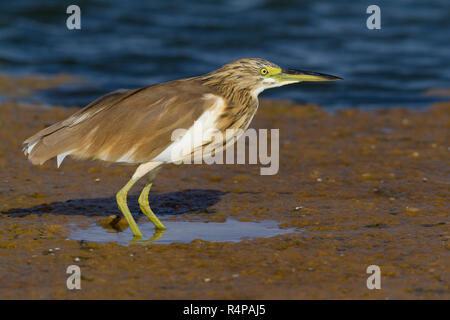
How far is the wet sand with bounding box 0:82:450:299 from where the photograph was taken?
6262mm

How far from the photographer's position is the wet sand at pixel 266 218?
20.5 ft

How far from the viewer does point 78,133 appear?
7531mm

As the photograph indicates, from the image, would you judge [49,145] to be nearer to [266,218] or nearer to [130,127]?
[130,127]

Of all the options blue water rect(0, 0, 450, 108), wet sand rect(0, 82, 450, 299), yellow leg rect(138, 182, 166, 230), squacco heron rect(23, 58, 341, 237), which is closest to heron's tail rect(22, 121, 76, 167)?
squacco heron rect(23, 58, 341, 237)

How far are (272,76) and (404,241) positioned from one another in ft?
6.75

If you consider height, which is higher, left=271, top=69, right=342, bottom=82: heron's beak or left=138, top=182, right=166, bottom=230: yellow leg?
left=271, top=69, right=342, bottom=82: heron's beak

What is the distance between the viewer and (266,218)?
8.23 meters

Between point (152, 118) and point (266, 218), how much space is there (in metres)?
1.71

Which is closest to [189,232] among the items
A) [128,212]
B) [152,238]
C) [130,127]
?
[152,238]

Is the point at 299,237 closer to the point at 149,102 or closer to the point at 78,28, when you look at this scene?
the point at 149,102

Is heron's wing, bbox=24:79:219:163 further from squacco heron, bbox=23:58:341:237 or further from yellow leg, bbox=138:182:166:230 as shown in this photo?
yellow leg, bbox=138:182:166:230

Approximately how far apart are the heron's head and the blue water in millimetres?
6902

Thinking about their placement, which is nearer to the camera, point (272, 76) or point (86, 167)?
point (272, 76)
